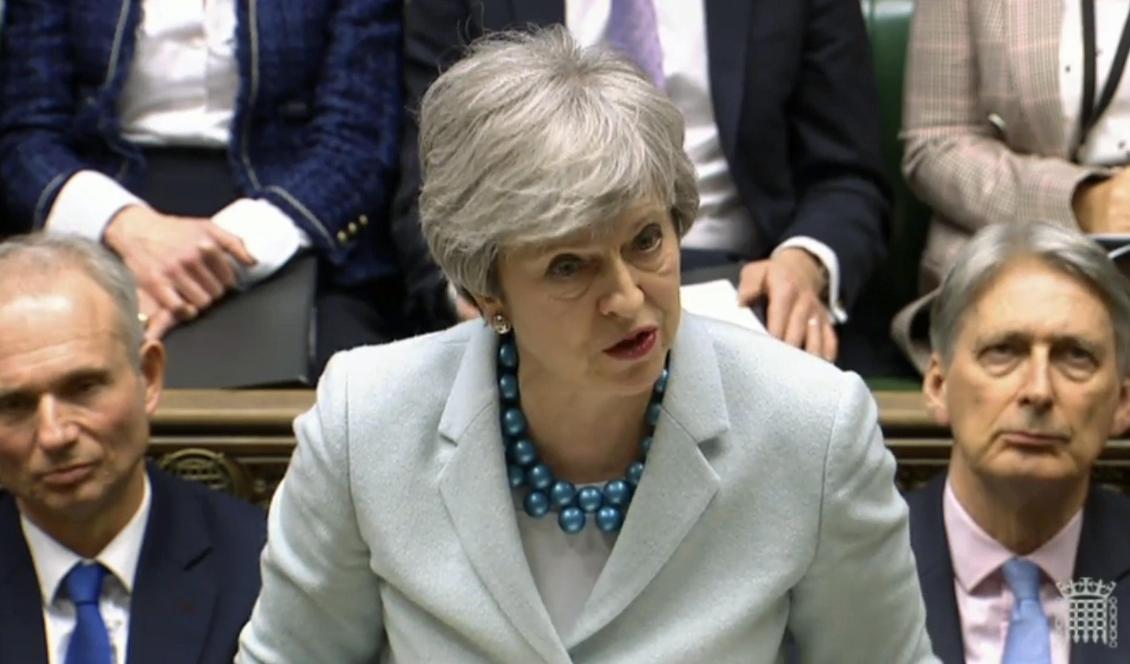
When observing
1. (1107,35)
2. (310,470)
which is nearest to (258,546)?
(310,470)

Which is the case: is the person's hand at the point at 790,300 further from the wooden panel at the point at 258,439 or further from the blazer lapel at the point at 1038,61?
the blazer lapel at the point at 1038,61

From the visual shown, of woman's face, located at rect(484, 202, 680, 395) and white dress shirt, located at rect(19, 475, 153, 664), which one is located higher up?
woman's face, located at rect(484, 202, 680, 395)

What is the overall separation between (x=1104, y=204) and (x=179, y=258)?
1.19 m

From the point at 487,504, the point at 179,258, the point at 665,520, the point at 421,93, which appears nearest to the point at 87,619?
the point at 179,258

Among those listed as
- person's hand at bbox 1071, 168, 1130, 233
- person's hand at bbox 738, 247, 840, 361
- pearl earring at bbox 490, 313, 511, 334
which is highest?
pearl earring at bbox 490, 313, 511, 334

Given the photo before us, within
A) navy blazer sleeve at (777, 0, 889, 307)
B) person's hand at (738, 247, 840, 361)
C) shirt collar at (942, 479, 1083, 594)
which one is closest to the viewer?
shirt collar at (942, 479, 1083, 594)

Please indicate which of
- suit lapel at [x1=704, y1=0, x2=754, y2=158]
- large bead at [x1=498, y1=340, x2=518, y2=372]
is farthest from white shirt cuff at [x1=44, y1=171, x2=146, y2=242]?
large bead at [x1=498, y1=340, x2=518, y2=372]

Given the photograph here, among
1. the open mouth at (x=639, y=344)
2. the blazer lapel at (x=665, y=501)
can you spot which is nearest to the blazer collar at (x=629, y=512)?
the blazer lapel at (x=665, y=501)

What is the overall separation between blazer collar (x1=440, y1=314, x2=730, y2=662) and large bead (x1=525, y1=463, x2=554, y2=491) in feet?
0.08

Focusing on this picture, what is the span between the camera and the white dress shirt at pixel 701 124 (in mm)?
2441

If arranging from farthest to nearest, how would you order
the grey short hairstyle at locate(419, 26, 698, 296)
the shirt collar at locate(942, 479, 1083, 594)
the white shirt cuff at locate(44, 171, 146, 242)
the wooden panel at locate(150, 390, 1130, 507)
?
the white shirt cuff at locate(44, 171, 146, 242) < the wooden panel at locate(150, 390, 1130, 507) < the shirt collar at locate(942, 479, 1083, 594) < the grey short hairstyle at locate(419, 26, 698, 296)

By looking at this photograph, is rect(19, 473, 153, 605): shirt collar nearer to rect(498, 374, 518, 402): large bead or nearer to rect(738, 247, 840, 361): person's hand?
rect(498, 374, 518, 402): large bead

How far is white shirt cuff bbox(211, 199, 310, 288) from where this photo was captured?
7.81 feet

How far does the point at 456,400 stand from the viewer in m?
1.48
